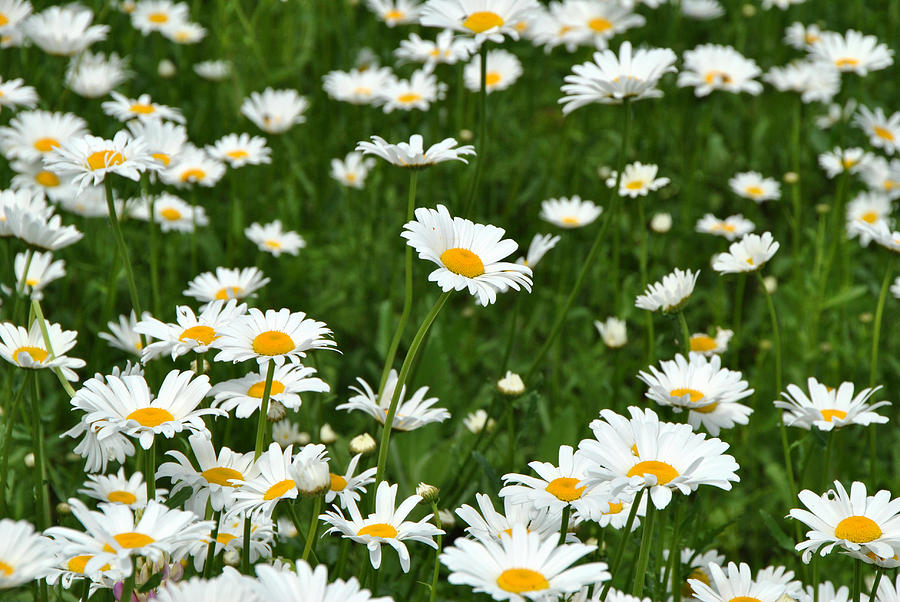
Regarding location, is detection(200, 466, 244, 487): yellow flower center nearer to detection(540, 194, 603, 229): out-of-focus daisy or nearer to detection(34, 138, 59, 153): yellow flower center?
detection(34, 138, 59, 153): yellow flower center

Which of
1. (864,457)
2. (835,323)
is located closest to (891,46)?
(835,323)

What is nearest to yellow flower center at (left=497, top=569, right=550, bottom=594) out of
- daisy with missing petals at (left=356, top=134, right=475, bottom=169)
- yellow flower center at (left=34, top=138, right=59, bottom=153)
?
daisy with missing petals at (left=356, top=134, right=475, bottom=169)

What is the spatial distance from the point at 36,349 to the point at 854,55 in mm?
3296

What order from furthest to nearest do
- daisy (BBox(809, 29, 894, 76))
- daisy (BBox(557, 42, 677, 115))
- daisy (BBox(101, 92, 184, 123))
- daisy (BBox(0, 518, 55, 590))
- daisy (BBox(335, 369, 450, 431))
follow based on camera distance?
1. daisy (BBox(809, 29, 894, 76))
2. daisy (BBox(101, 92, 184, 123))
3. daisy (BBox(557, 42, 677, 115))
4. daisy (BBox(335, 369, 450, 431))
5. daisy (BBox(0, 518, 55, 590))

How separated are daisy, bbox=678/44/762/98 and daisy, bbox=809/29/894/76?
26cm

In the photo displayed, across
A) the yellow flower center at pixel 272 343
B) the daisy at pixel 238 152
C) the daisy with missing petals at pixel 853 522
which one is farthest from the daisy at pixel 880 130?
the yellow flower center at pixel 272 343

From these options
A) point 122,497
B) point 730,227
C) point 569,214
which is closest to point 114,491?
point 122,497

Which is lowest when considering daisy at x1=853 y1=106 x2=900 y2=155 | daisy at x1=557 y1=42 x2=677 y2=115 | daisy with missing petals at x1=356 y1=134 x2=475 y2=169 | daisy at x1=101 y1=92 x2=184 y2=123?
daisy with missing petals at x1=356 y1=134 x2=475 y2=169

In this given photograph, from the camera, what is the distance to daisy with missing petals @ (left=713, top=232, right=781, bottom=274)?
241 centimetres

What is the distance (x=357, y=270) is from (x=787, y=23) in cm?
342

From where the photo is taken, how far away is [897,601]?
5.67 feet

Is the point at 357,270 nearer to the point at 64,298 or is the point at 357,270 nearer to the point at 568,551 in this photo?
the point at 64,298

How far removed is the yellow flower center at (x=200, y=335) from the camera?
198 cm

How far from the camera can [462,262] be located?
1870 millimetres
